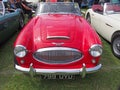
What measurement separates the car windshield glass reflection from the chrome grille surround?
7.20 feet

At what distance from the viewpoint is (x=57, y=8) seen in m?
5.78

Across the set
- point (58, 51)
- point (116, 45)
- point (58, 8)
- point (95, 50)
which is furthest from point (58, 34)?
point (116, 45)

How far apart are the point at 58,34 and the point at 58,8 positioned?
1.86 meters

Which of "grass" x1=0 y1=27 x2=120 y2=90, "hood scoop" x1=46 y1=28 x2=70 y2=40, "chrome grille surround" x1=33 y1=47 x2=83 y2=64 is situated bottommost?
"grass" x1=0 y1=27 x2=120 y2=90

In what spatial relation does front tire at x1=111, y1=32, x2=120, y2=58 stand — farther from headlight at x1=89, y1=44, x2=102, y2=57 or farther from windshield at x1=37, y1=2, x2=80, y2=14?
headlight at x1=89, y1=44, x2=102, y2=57

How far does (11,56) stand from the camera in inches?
225

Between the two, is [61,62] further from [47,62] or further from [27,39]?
[27,39]

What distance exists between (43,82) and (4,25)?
102 inches

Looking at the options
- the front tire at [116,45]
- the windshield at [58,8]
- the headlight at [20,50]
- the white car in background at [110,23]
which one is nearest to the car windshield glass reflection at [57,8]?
the windshield at [58,8]

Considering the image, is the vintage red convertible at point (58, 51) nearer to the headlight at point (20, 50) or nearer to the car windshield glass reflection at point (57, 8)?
the headlight at point (20, 50)

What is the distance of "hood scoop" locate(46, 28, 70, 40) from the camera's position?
3992mm

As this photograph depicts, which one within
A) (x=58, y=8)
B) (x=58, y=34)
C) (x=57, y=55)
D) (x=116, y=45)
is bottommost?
(x=116, y=45)

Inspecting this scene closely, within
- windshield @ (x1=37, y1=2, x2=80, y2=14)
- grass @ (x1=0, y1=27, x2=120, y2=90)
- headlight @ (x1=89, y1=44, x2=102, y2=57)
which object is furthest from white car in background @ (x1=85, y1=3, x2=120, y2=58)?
headlight @ (x1=89, y1=44, x2=102, y2=57)

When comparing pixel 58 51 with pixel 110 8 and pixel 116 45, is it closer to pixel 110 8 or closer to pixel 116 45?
pixel 116 45
